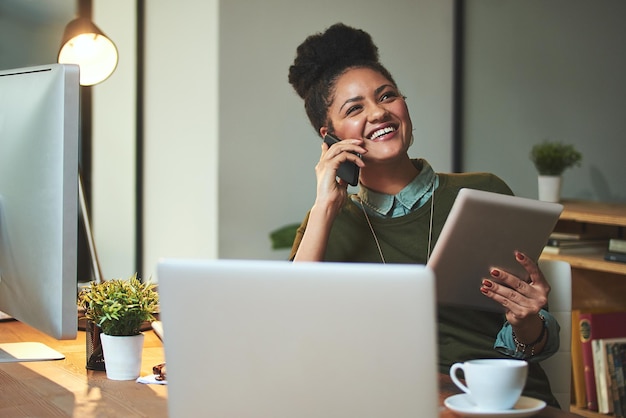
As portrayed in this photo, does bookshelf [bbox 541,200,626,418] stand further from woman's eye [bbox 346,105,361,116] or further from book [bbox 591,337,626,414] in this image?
woman's eye [bbox 346,105,361,116]

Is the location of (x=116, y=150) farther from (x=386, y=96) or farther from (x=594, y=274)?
(x=386, y=96)

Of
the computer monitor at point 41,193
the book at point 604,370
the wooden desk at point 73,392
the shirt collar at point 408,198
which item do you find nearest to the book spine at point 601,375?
the book at point 604,370

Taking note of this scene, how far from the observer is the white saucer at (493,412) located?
47.8 inches

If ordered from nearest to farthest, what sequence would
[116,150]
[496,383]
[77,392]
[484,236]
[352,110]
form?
[496,383] → [77,392] → [484,236] → [352,110] → [116,150]

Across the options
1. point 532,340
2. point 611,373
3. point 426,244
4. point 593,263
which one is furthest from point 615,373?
point 532,340

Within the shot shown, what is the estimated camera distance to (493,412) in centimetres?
122

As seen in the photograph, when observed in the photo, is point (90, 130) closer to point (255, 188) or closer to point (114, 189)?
point (114, 189)

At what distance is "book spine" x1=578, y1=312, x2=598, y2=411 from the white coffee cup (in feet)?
6.46

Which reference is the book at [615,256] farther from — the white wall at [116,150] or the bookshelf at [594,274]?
the white wall at [116,150]

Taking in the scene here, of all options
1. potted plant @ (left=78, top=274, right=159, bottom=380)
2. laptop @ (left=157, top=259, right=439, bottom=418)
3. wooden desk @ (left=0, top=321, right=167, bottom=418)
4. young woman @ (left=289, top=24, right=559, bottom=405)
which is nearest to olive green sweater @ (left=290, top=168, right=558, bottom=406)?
young woman @ (left=289, top=24, right=559, bottom=405)

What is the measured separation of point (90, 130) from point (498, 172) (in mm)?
2017

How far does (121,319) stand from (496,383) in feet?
2.32

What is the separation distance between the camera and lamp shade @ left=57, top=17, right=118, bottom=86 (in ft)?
8.54

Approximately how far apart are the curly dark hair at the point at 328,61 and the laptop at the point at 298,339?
1.29 meters
